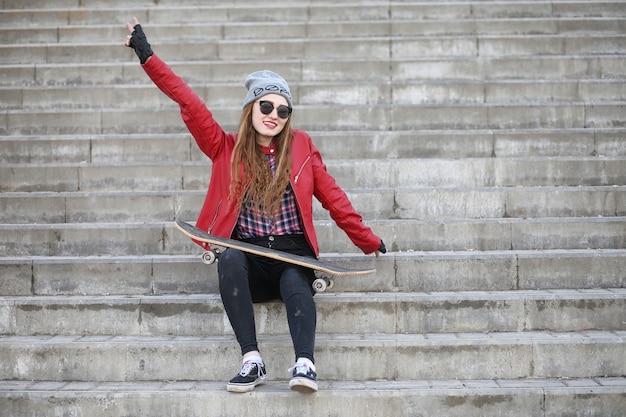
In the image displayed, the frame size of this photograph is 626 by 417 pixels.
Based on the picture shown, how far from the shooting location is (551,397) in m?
3.96

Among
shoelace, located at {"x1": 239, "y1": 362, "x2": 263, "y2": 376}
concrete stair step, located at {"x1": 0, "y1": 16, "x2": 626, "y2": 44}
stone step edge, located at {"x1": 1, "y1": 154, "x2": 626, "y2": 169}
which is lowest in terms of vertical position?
shoelace, located at {"x1": 239, "y1": 362, "x2": 263, "y2": 376}

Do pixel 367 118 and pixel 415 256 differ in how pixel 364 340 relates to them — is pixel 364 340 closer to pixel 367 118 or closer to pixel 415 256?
pixel 415 256

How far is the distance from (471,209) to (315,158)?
1.51m

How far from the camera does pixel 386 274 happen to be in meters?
4.74

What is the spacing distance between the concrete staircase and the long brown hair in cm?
65

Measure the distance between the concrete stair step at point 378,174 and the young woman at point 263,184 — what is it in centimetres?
142

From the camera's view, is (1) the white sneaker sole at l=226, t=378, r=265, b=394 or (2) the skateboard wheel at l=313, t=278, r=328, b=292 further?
(2) the skateboard wheel at l=313, t=278, r=328, b=292

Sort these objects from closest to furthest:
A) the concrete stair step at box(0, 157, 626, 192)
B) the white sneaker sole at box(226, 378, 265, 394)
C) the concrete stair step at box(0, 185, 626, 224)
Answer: the white sneaker sole at box(226, 378, 265, 394) → the concrete stair step at box(0, 185, 626, 224) → the concrete stair step at box(0, 157, 626, 192)

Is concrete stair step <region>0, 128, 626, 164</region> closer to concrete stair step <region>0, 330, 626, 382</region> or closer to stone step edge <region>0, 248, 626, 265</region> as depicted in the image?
stone step edge <region>0, 248, 626, 265</region>

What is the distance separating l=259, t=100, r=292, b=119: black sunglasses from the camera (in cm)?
427

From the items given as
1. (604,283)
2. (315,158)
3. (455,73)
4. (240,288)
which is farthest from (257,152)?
(455,73)

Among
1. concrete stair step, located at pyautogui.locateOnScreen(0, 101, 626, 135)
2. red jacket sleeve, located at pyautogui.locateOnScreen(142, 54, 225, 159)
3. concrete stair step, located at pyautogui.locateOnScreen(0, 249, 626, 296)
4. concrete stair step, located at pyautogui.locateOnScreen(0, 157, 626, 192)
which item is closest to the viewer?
red jacket sleeve, located at pyautogui.locateOnScreen(142, 54, 225, 159)

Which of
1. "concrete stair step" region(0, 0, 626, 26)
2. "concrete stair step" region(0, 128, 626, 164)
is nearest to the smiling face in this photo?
"concrete stair step" region(0, 128, 626, 164)

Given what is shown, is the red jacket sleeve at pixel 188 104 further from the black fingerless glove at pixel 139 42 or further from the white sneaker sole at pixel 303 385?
the white sneaker sole at pixel 303 385
